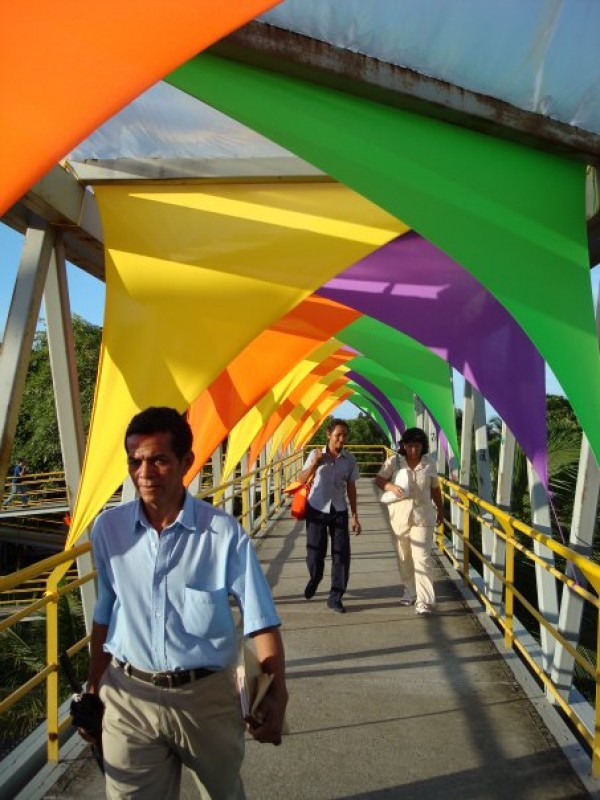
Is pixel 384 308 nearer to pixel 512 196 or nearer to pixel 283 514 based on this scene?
pixel 512 196

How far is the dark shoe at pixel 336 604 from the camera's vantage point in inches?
255

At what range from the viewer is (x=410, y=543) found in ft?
21.4

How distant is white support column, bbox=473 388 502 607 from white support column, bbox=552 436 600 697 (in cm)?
201

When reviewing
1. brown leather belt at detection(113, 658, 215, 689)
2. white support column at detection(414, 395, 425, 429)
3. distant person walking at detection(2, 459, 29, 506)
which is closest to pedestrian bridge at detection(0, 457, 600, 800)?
brown leather belt at detection(113, 658, 215, 689)

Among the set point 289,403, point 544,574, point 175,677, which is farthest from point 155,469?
point 289,403

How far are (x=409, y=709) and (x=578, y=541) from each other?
1306mm

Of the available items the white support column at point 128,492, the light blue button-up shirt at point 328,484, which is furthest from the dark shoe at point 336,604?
the white support column at point 128,492

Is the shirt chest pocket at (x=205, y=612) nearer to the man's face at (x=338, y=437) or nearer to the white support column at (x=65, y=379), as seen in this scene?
the white support column at (x=65, y=379)

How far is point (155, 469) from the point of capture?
221cm

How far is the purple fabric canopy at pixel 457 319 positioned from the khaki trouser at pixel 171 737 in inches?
129

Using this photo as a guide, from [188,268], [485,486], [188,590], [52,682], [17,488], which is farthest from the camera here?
[17,488]

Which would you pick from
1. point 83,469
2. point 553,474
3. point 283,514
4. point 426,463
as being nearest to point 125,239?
point 83,469

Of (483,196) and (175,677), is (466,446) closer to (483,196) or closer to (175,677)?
(483,196)

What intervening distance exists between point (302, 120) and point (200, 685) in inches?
93.3
